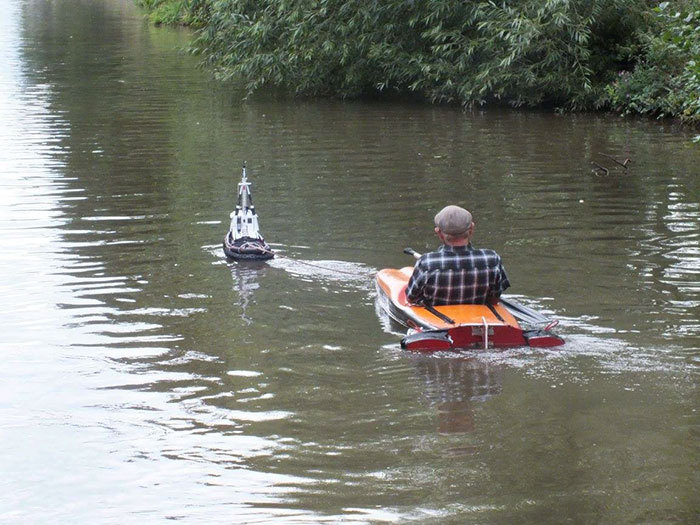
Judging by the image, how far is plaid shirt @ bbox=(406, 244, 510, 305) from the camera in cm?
871

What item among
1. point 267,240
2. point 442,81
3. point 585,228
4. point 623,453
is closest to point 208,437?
point 623,453

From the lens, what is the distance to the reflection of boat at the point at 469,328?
8328 millimetres

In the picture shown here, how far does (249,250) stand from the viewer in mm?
11188

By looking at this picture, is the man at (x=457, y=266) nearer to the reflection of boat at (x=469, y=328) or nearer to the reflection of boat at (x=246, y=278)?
the reflection of boat at (x=469, y=328)

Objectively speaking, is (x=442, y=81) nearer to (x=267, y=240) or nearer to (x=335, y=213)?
(x=335, y=213)

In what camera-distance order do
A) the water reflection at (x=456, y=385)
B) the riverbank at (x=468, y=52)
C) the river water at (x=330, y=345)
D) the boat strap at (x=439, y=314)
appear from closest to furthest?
the river water at (x=330, y=345) → the water reflection at (x=456, y=385) → the boat strap at (x=439, y=314) → the riverbank at (x=468, y=52)

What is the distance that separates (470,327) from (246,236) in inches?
143

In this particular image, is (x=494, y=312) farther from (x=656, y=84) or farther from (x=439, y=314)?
(x=656, y=84)

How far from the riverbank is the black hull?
37.4 ft

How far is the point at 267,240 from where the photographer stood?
1234 centimetres

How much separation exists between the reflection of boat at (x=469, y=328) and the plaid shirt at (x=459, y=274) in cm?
13

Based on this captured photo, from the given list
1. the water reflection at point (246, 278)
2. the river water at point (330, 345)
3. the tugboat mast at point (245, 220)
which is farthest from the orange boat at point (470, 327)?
the tugboat mast at point (245, 220)

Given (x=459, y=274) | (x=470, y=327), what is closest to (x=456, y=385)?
(x=470, y=327)

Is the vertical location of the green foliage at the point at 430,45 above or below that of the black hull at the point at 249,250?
above
